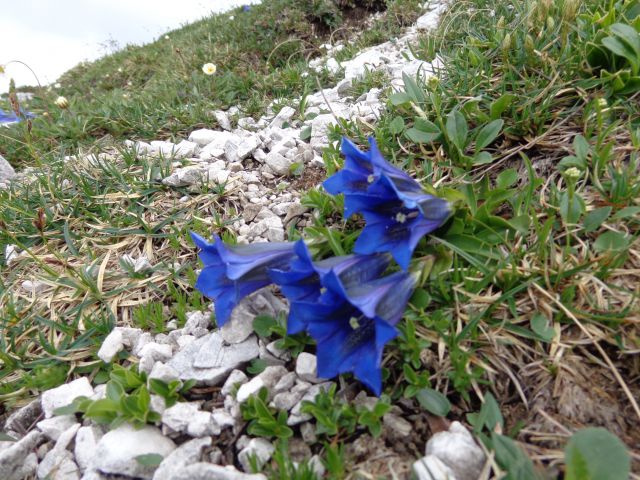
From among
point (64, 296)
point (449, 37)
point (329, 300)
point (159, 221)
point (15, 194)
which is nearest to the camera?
point (329, 300)

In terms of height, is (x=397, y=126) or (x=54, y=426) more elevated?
(x=397, y=126)

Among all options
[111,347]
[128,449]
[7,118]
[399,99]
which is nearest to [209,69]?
[7,118]

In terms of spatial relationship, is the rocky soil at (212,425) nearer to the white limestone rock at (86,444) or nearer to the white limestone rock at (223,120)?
the white limestone rock at (86,444)

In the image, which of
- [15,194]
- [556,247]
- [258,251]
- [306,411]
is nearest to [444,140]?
[556,247]

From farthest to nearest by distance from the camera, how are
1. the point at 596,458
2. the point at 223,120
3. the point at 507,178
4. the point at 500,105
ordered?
the point at 223,120
the point at 500,105
the point at 507,178
the point at 596,458

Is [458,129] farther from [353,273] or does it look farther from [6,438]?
[6,438]

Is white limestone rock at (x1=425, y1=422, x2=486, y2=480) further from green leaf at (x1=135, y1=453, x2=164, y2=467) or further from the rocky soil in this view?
green leaf at (x1=135, y1=453, x2=164, y2=467)

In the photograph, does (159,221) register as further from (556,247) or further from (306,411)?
(556,247)
